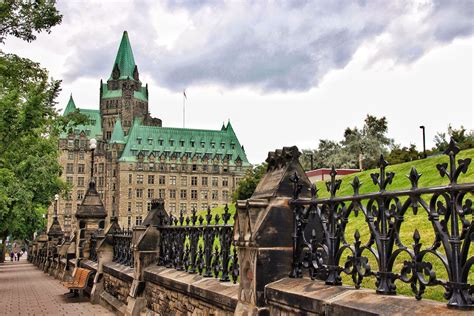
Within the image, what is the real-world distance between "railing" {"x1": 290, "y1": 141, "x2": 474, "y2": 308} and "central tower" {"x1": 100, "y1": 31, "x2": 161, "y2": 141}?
455 feet

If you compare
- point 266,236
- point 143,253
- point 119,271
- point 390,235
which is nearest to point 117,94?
point 119,271

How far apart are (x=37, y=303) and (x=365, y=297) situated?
15250 millimetres

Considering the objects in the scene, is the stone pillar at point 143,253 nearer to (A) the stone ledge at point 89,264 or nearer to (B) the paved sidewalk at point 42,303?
(B) the paved sidewalk at point 42,303

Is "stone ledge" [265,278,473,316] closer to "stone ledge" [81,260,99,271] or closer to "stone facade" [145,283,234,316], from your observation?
"stone facade" [145,283,234,316]

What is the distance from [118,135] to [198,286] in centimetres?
12742

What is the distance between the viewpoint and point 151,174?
124625 millimetres

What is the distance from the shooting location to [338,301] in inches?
Result: 168

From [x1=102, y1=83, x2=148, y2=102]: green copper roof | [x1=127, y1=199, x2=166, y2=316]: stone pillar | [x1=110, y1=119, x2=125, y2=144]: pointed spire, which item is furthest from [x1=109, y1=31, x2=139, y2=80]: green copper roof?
[x1=127, y1=199, x2=166, y2=316]: stone pillar

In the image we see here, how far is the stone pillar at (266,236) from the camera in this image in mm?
5695

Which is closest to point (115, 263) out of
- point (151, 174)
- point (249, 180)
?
point (249, 180)

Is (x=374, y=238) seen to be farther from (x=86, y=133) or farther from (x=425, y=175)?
(x=86, y=133)

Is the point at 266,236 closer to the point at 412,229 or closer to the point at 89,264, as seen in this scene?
the point at 412,229

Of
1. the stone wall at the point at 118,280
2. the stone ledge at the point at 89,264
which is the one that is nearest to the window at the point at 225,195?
the stone ledge at the point at 89,264

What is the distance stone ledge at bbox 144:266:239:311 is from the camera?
6.69 m
